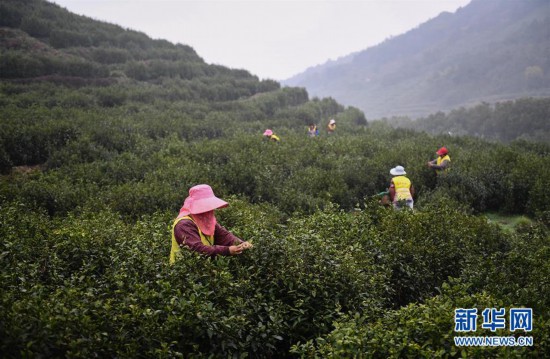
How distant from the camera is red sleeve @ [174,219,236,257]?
457 cm

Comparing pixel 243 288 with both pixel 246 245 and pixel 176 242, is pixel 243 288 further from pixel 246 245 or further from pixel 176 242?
pixel 176 242

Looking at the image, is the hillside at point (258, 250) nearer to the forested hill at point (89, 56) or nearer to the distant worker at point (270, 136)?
the distant worker at point (270, 136)

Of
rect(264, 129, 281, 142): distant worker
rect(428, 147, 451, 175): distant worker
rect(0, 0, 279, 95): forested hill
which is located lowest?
rect(428, 147, 451, 175): distant worker

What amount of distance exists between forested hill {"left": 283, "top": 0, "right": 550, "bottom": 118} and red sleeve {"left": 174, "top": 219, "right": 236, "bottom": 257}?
90854 mm

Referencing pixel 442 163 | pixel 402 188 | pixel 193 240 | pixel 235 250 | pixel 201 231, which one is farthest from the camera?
pixel 442 163

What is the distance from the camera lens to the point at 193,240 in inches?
187

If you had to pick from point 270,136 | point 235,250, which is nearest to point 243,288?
point 235,250

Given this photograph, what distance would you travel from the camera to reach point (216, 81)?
34875 millimetres

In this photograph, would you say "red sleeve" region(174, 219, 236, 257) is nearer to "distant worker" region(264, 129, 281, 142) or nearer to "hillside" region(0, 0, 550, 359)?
"hillside" region(0, 0, 550, 359)

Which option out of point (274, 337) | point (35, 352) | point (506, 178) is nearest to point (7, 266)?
point (35, 352)

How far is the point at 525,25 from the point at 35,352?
468 ft

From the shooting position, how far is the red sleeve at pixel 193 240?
15.0 ft

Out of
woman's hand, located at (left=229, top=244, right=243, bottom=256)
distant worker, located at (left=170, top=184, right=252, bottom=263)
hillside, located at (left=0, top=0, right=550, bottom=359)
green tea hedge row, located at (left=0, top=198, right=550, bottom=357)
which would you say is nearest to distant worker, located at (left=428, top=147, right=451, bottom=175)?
hillside, located at (left=0, top=0, right=550, bottom=359)

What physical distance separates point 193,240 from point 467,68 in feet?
423
